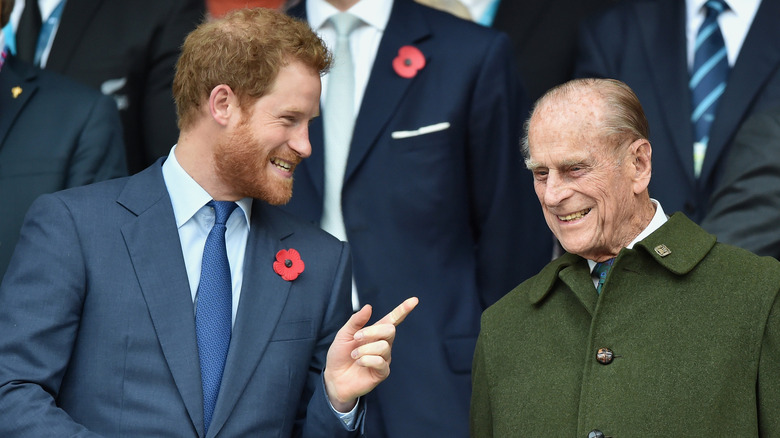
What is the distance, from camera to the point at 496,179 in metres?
3.90

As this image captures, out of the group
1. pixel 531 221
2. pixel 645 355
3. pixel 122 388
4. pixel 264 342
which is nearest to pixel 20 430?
pixel 122 388

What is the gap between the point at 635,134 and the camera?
2.92m

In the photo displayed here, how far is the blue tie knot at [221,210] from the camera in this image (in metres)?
3.08

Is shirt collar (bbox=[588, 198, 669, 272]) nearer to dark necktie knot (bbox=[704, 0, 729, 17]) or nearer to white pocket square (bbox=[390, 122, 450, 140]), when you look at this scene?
white pocket square (bbox=[390, 122, 450, 140])

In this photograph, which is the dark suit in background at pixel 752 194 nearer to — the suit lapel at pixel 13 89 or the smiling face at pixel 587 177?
the smiling face at pixel 587 177

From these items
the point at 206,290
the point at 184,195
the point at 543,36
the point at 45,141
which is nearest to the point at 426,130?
the point at 543,36

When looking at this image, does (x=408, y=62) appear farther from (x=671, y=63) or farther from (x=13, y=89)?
(x=13, y=89)

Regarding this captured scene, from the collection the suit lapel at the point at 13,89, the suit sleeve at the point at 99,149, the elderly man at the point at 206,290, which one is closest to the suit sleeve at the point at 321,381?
the elderly man at the point at 206,290

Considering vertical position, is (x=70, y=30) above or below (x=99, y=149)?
above

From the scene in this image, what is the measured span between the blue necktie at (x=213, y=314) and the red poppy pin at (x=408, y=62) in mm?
1091

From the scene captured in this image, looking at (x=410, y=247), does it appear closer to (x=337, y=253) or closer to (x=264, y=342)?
(x=337, y=253)

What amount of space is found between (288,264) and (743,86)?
→ 1759 mm

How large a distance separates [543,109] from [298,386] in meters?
0.94

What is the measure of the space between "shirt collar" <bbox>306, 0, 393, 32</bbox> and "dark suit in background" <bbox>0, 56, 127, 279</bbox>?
2.48 ft
